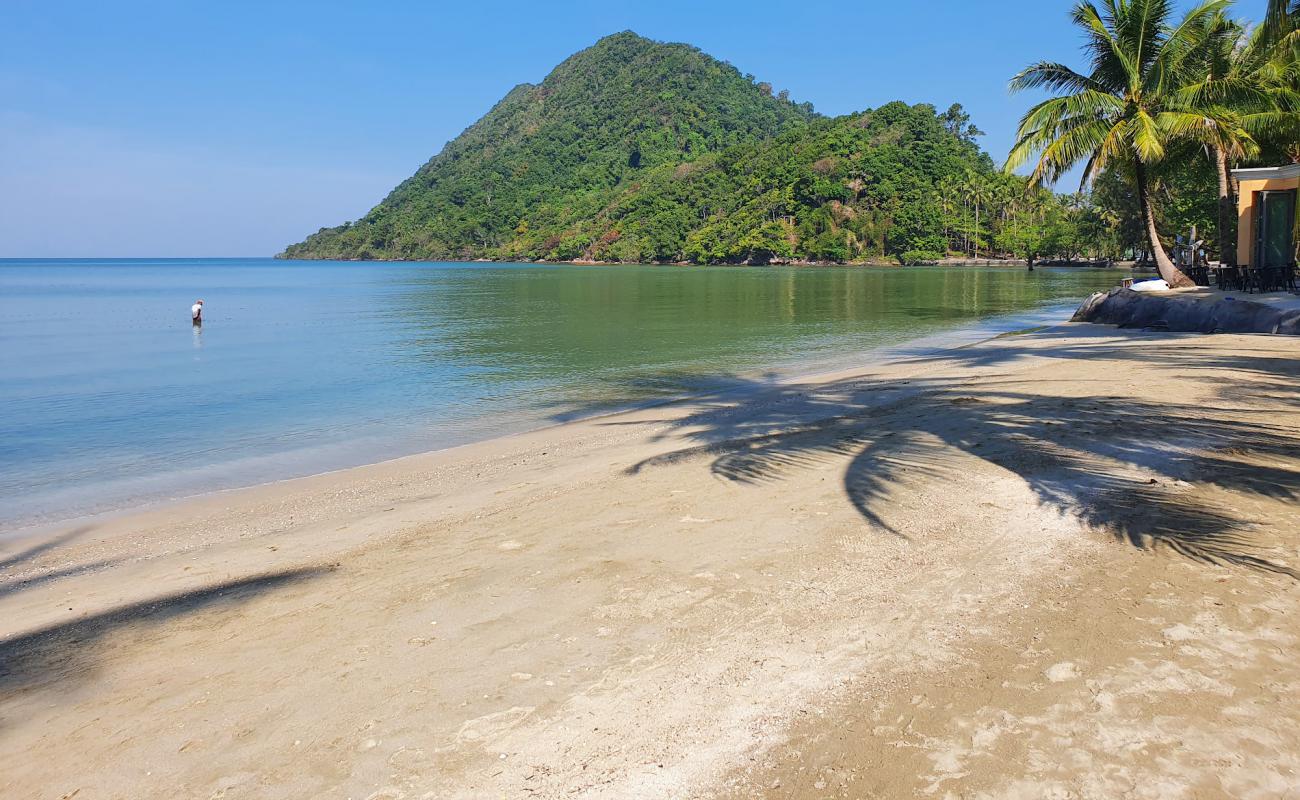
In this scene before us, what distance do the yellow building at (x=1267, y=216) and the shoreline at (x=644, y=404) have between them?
6.87 m

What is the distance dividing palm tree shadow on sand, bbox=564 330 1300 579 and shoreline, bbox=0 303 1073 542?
1718mm

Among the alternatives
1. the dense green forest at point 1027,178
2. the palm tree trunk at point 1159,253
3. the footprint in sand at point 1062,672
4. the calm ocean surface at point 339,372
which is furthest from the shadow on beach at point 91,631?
the palm tree trunk at point 1159,253

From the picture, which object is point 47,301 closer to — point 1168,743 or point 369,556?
point 369,556

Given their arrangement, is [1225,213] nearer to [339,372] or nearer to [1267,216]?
[1267,216]

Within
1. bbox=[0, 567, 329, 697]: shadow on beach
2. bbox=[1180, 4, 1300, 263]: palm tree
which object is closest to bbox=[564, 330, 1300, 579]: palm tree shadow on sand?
bbox=[0, 567, 329, 697]: shadow on beach

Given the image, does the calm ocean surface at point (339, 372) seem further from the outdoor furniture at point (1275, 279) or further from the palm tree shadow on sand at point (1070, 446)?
the outdoor furniture at point (1275, 279)

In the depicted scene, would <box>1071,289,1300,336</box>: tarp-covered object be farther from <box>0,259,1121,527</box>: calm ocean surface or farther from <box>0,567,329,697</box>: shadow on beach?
<box>0,567,329,697</box>: shadow on beach

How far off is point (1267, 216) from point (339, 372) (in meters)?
25.5

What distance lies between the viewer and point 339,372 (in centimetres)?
2134

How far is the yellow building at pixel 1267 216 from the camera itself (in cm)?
2136

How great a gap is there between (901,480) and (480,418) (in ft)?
30.1

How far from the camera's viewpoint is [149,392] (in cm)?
1841

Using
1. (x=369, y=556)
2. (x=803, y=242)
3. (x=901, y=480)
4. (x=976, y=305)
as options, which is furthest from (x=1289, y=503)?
(x=803, y=242)

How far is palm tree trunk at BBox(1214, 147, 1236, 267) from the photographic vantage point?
2362 cm
